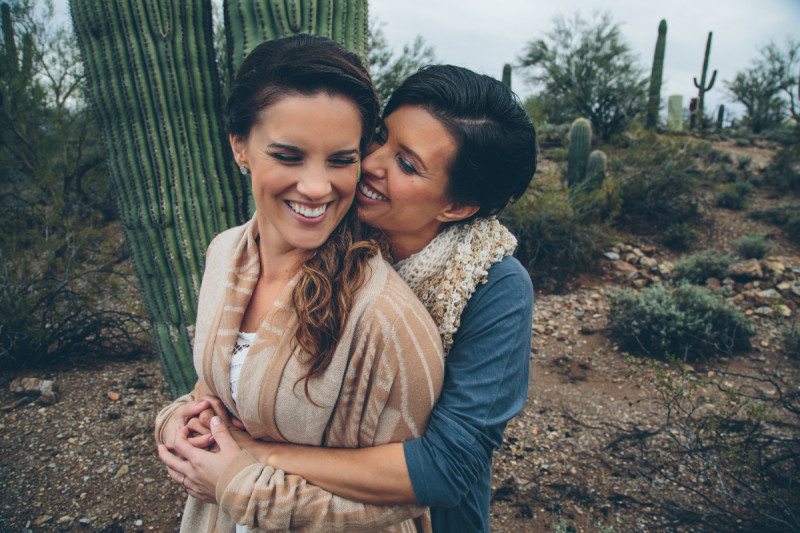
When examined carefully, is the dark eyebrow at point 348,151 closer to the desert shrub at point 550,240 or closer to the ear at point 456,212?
→ the ear at point 456,212

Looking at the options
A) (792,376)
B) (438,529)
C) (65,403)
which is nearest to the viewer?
(438,529)

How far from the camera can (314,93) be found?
1.30 meters

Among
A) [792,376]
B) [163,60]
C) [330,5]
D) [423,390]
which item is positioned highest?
[330,5]

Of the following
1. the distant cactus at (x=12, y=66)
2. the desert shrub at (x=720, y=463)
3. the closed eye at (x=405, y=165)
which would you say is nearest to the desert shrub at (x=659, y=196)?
the desert shrub at (x=720, y=463)

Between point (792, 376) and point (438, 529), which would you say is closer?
point (438, 529)

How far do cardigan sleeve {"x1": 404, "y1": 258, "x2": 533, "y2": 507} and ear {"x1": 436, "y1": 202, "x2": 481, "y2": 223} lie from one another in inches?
8.3

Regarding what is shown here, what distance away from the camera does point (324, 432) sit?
1315 millimetres

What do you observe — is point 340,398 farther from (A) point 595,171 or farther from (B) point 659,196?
(B) point 659,196

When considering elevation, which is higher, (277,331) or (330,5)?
(330,5)

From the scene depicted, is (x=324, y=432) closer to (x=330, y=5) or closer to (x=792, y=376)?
(x=330, y=5)

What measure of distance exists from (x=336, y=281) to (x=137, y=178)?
153 centimetres

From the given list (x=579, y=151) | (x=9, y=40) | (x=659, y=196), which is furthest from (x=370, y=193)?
(x=9, y=40)

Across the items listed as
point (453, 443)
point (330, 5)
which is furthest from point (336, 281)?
point (330, 5)

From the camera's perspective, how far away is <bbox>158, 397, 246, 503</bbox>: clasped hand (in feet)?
4.33
